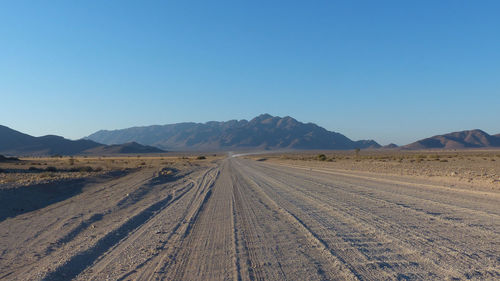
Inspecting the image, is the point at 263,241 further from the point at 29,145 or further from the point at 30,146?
the point at 29,145

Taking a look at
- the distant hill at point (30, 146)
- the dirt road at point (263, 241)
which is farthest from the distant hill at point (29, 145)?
the dirt road at point (263, 241)

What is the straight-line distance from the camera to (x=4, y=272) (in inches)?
285

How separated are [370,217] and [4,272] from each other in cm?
889

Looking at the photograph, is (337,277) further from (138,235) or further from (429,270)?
(138,235)

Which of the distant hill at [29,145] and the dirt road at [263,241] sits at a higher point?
the distant hill at [29,145]

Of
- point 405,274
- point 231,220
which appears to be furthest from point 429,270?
point 231,220

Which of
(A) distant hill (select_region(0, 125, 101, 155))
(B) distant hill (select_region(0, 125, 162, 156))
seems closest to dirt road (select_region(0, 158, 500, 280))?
(B) distant hill (select_region(0, 125, 162, 156))

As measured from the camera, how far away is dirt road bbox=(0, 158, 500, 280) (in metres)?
6.74

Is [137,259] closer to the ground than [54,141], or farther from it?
closer to the ground

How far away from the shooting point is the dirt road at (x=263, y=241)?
6.74 meters

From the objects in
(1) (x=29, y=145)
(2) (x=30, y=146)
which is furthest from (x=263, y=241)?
(1) (x=29, y=145)

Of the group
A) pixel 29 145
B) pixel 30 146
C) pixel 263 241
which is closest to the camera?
pixel 263 241

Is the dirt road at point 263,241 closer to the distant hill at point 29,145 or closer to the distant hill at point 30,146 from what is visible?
the distant hill at point 30,146

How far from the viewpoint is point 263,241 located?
29.3ft
